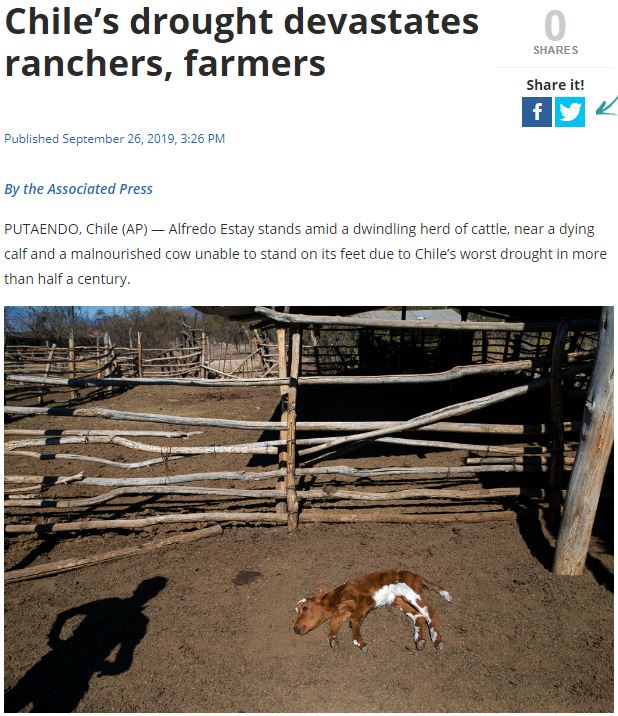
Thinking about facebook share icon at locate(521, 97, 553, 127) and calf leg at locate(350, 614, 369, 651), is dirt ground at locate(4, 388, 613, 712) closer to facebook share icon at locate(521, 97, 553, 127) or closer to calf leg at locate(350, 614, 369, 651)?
calf leg at locate(350, 614, 369, 651)

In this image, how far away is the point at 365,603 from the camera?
2732mm

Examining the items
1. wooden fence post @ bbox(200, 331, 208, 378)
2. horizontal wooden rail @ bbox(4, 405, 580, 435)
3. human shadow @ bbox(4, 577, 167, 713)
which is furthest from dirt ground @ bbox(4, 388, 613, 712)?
wooden fence post @ bbox(200, 331, 208, 378)

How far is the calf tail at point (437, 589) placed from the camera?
283 cm

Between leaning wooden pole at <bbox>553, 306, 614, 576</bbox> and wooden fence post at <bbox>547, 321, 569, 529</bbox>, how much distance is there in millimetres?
627

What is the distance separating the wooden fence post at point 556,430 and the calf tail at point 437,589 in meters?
1.37

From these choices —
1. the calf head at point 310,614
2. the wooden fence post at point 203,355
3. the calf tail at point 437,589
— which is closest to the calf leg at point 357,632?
the calf head at point 310,614

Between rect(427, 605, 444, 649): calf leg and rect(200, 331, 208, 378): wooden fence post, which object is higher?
rect(200, 331, 208, 378): wooden fence post

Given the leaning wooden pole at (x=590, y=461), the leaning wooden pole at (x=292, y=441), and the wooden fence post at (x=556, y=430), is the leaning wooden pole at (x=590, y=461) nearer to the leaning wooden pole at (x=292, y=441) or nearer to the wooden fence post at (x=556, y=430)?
the wooden fence post at (x=556, y=430)

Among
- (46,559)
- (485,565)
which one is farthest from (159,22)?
(485,565)

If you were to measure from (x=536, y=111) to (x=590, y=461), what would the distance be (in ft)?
7.82

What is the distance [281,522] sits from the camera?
12.7 feet

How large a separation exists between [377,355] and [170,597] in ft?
43.2

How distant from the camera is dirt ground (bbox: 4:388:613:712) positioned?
2.22 m

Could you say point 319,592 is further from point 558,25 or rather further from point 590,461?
point 558,25
